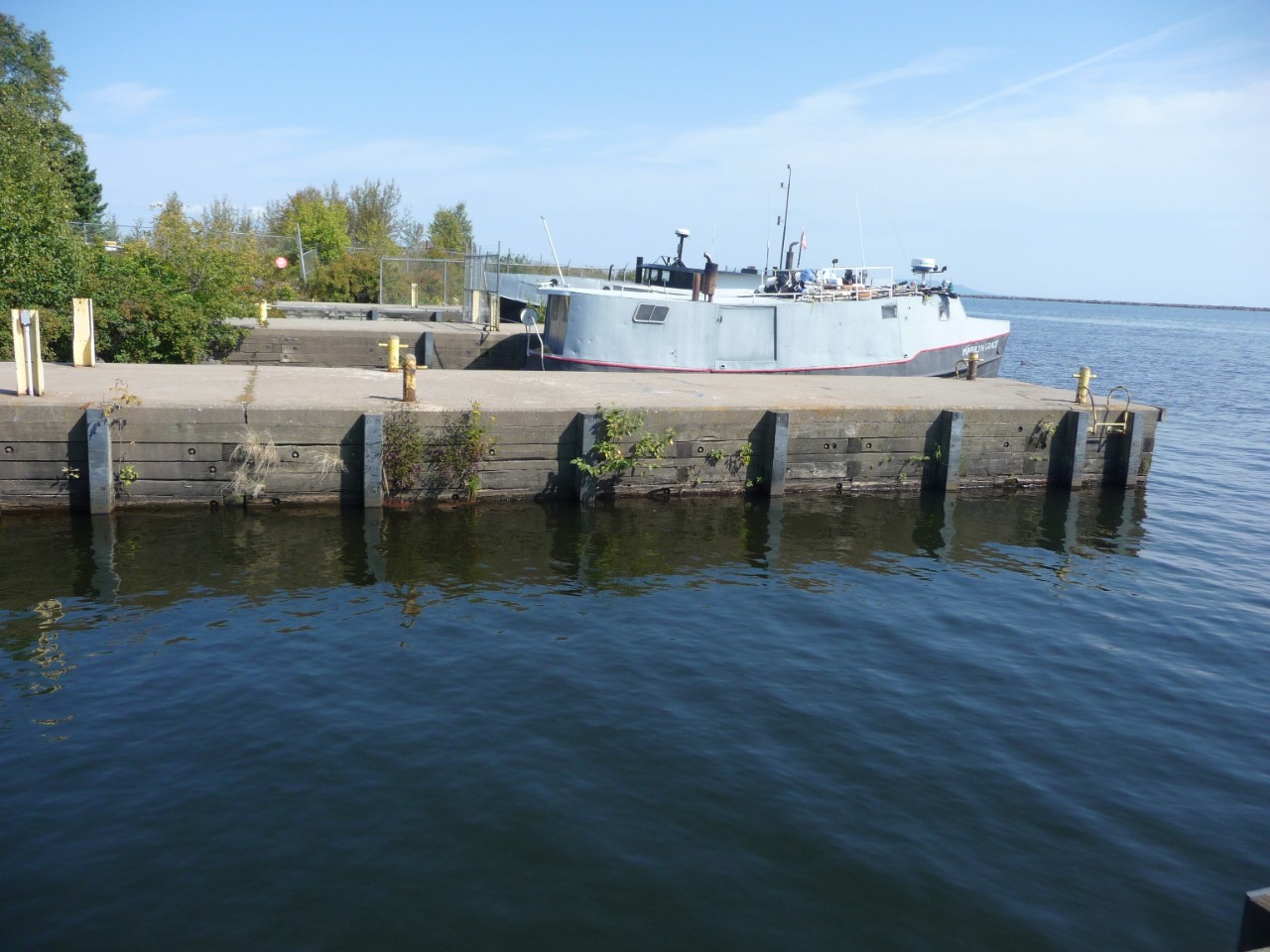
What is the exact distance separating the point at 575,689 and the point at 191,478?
764 centimetres

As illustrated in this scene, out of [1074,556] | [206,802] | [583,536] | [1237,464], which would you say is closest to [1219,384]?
[1237,464]

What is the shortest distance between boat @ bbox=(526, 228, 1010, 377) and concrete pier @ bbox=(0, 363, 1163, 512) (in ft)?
5.73

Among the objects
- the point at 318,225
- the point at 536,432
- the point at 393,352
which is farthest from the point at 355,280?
the point at 536,432

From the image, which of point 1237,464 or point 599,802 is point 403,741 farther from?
point 1237,464

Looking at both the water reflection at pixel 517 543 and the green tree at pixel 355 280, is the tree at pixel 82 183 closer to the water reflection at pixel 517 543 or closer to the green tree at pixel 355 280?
the green tree at pixel 355 280

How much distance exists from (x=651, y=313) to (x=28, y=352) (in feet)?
41.3

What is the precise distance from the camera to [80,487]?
13617 mm

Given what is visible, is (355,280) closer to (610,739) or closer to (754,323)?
(754,323)

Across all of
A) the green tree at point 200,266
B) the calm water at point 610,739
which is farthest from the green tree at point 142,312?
the calm water at point 610,739

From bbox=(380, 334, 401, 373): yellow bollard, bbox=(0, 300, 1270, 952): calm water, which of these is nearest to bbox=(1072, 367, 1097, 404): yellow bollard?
bbox=(0, 300, 1270, 952): calm water

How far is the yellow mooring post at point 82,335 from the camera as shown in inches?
651

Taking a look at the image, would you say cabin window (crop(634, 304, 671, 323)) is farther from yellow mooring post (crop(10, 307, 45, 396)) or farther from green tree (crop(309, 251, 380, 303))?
green tree (crop(309, 251, 380, 303))

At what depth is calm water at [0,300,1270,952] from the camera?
6.22 metres

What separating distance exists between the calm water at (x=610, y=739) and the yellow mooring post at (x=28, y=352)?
1.84 metres
